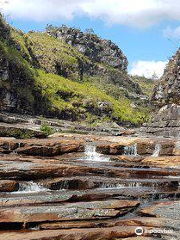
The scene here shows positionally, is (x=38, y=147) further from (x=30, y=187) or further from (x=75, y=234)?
(x=75, y=234)

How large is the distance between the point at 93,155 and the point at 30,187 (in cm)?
2029

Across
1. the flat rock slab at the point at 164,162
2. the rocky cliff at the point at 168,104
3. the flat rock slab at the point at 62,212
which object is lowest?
the flat rock slab at the point at 62,212

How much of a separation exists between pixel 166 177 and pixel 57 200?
14.0 meters

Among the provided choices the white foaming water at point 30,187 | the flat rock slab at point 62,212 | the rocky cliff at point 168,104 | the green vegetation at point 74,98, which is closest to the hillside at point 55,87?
the green vegetation at point 74,98

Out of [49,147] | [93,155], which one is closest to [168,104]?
[93,155]

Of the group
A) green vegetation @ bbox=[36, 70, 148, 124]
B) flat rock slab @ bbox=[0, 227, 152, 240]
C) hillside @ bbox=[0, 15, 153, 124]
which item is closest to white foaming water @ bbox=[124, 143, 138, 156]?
flat rock slab @ bbox=[0, 227, 152, 240]

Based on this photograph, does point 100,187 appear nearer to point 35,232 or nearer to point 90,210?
point 90,210

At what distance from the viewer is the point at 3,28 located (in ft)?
402

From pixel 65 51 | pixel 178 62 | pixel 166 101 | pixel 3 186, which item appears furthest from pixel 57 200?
pixel 65 51

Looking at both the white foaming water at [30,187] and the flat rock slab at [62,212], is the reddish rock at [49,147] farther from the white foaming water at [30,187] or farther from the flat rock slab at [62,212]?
the flat rock slab at [62,212]

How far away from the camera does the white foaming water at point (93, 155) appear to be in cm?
4536

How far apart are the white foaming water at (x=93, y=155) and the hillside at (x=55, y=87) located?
5648 centimetres

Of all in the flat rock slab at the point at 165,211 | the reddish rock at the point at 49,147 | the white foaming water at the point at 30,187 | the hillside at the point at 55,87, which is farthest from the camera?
the hillside at the point at 55,87

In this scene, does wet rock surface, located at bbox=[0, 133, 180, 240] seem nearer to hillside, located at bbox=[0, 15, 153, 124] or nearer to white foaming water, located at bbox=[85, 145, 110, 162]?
white foaming water, located at bbox=[85, 145, 110, 162]
